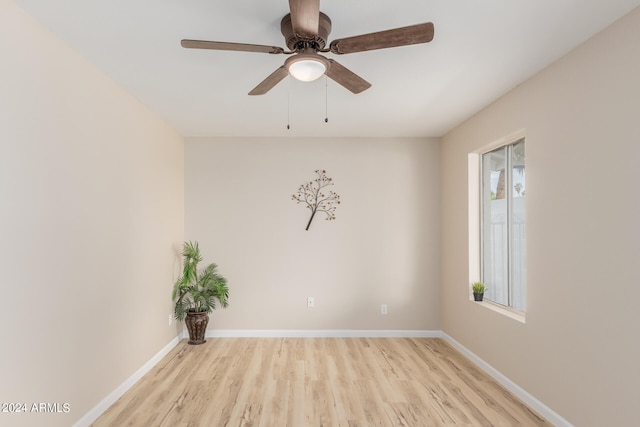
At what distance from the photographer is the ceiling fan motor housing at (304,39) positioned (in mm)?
1926

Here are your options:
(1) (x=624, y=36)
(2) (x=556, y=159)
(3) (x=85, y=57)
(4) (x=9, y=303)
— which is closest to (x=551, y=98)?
(2) (x=556, y=159)

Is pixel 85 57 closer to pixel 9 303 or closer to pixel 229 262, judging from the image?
pixel 9 303

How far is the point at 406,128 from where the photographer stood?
4.33 m

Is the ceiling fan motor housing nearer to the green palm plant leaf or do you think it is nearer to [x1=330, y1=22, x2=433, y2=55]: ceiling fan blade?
[x1=330, y1=22, x2=433, y2=55]: ceiling fan blade

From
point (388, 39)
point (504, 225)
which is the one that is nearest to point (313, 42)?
point (388, 39)

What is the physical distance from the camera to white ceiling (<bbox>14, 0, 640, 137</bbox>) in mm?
1979

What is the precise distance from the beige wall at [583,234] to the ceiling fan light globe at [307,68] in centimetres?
161

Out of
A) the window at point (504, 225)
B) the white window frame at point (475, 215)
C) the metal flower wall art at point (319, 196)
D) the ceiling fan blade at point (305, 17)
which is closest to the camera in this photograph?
the ceiling fan blade at point (305, 17)

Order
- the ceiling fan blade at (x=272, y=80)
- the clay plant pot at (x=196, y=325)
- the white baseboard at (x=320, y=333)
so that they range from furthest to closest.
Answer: the white baseboard at (x=320, y=333), the clay plant pot at (x=196, y=325), the ceiling fan blade at (x=272, y=80)

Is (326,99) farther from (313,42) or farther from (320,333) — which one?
(320,333)

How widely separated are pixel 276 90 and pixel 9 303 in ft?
7.37

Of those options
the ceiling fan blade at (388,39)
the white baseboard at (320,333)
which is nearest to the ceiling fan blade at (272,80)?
the ceiling fan blade at (388,39)

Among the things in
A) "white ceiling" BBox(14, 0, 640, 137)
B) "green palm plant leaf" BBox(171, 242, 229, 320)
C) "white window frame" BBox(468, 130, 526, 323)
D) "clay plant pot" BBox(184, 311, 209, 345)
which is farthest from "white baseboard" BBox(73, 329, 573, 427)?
"white ceiling" BBox(14, 0, 640, 137)

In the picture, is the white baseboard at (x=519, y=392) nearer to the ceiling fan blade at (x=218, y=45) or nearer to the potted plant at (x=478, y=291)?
the potted plant at (x=478, y=291)
